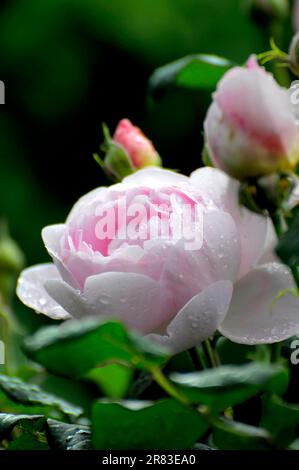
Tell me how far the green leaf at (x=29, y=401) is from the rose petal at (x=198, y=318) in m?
0.09

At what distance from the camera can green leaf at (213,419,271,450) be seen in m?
0.36

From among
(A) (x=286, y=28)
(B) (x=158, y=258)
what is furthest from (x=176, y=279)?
(A) (x=286, y=28)

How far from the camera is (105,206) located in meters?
0.46

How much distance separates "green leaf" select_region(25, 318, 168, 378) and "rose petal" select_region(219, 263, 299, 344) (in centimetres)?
8

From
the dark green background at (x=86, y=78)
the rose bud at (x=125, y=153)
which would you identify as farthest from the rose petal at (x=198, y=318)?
the dark green background at (x=86, y=78)

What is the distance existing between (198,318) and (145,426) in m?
0.05

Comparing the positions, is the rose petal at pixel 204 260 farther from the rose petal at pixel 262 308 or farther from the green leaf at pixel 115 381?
the green leaf at pixel 115 381

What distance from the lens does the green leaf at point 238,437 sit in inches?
14.3

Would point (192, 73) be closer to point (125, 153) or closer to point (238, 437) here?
point (125, 153)

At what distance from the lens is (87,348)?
356 mm

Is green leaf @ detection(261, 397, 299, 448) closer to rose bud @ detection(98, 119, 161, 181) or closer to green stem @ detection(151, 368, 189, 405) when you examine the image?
green stem @ detection(151, 368, 189, 405)

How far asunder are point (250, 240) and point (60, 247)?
9cm

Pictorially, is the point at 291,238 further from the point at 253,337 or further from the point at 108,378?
the point at 108,378

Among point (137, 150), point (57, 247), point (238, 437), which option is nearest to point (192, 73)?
point (137, 150)
